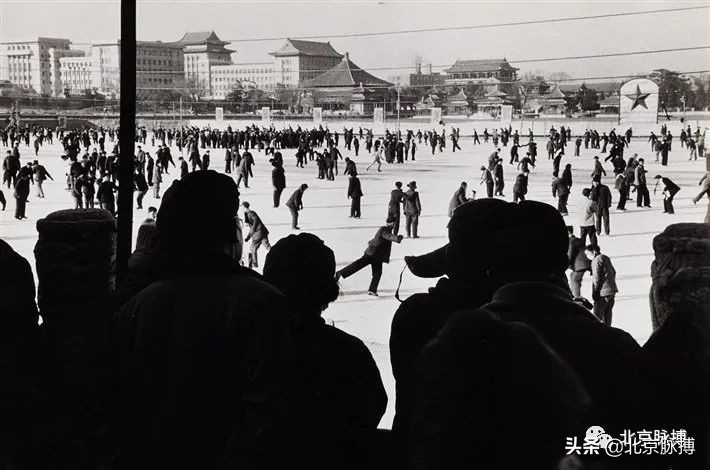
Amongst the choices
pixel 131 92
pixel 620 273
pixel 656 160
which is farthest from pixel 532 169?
pixel 131 92

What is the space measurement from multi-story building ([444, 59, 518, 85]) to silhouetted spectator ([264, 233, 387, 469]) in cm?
5071

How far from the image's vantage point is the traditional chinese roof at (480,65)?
5288cm

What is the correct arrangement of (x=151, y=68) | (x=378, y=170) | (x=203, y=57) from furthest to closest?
(x=203, y=57)
(x=151, y=68)
(x=378, y=170)

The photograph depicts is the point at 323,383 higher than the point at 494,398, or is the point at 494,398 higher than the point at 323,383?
the point at 494,398

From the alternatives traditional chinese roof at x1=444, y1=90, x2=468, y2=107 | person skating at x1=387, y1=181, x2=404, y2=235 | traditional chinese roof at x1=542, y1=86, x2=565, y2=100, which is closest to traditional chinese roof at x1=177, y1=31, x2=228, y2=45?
traditional chinese roof at x1=444, y1=90, x2=468, y2=107

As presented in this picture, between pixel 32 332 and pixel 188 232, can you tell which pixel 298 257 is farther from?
pixel 32 332

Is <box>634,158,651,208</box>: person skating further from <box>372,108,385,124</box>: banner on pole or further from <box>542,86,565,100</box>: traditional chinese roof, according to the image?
<box>542,86,565,100</box>: traditional chinese roof

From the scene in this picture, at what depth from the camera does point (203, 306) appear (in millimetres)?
1525

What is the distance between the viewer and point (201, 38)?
164 feet

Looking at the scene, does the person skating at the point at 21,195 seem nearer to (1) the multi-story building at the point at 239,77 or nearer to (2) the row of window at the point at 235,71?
(1) the multi-story building at the point at 239,77

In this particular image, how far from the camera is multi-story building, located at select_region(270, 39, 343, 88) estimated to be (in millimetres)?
53688

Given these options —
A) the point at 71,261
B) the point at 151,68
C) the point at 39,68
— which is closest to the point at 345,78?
the point at 151,68

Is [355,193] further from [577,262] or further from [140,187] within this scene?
[577,262]

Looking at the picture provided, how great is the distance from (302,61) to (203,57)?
6967 millimetres
